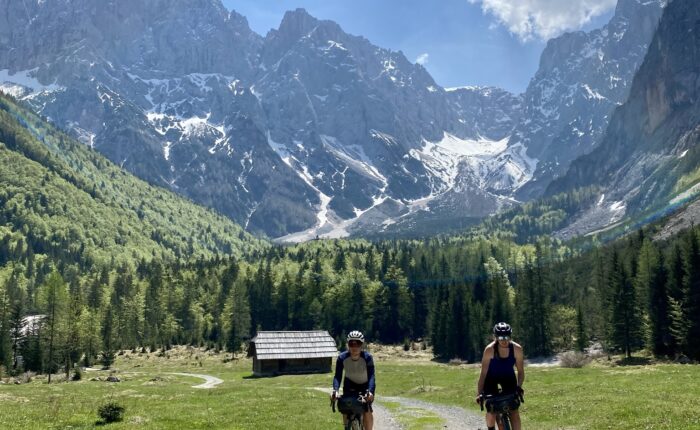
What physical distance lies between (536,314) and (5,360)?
312 ft

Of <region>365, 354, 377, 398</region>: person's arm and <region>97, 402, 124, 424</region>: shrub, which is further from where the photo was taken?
<region>97, 402, 124, 424</region>: shrub

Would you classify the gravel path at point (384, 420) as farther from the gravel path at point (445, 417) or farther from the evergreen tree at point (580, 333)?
the evergreen tree at point (580, 333)

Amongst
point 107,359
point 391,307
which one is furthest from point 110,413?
point 391,307

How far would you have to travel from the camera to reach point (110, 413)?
29.0m

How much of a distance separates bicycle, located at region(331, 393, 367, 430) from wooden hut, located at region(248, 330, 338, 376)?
7983 cm

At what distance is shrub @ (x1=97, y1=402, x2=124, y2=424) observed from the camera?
95.1 ft

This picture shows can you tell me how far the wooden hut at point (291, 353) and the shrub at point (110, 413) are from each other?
6502cm

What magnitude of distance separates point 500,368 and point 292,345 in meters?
86.0

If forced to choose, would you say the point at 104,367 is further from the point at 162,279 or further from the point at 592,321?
the point at 592,321

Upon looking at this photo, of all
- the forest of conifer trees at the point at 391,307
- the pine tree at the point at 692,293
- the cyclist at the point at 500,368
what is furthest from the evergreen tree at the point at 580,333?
the cyclist at the point at 500,368

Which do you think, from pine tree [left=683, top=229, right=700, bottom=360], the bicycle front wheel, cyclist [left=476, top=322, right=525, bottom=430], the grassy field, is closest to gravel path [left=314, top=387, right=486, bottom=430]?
the grassy field

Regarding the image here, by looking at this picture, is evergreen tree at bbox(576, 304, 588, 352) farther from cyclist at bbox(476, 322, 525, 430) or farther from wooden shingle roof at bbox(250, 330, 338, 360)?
cyclist at bbox(476, 322, 525, 430)

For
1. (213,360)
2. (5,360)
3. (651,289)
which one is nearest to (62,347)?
(5,360)

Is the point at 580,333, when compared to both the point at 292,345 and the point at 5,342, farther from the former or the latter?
the point at 5,342
